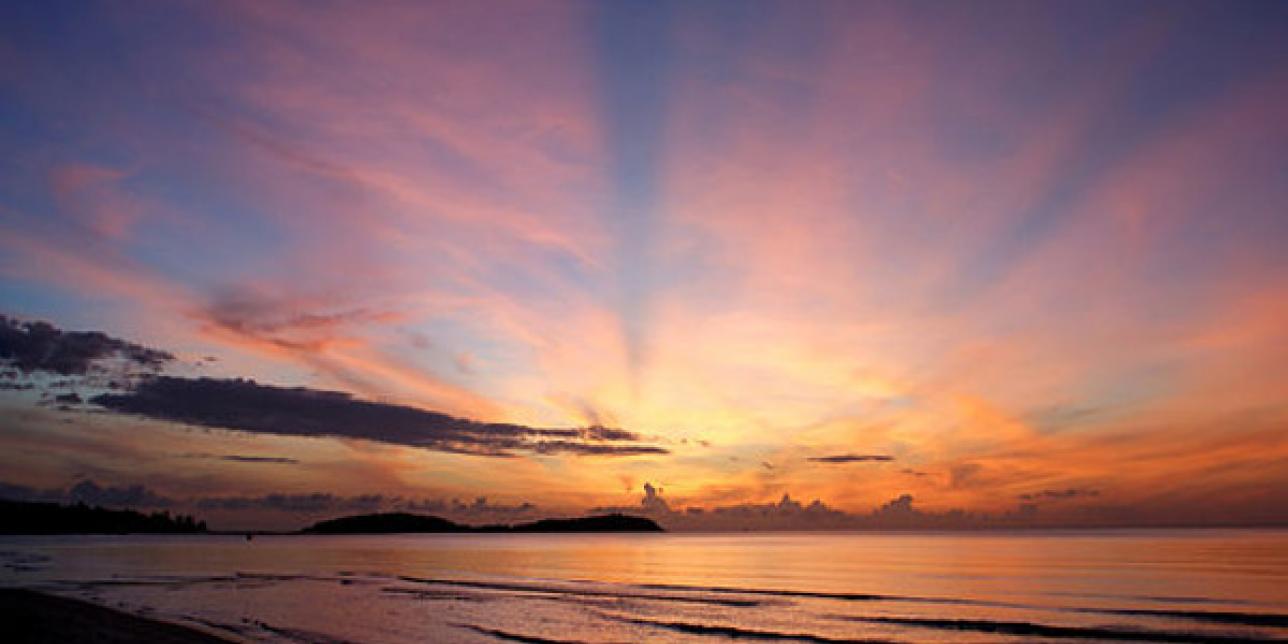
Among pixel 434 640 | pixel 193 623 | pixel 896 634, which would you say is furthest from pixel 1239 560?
pixel 193 623

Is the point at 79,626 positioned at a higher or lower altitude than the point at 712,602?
higher

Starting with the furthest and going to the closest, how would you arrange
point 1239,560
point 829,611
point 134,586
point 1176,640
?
1. point 1239,560
2. point 134,586
3. point 829,611
4. point 1176,640

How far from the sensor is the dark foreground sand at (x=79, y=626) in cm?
3669

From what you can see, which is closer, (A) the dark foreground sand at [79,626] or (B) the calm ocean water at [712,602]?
(A) the dark foreground sand at [79,626]

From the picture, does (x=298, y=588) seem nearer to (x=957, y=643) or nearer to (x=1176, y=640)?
(x=957, y=643)

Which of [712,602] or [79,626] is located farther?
[712,602]

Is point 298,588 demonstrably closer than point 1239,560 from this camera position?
Yes

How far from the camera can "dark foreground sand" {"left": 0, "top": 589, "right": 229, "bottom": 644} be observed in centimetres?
3669

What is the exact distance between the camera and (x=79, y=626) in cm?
4069

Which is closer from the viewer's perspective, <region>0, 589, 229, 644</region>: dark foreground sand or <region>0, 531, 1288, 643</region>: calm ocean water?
<region>0, 589, 229, 644</region>: dark foreground sand

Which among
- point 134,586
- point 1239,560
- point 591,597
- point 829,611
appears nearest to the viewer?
point 829,611

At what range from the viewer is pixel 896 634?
145 feet

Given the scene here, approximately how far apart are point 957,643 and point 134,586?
Result: 6709 cm

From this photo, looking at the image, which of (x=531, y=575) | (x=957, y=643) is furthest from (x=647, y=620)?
(x=531, y=575)
